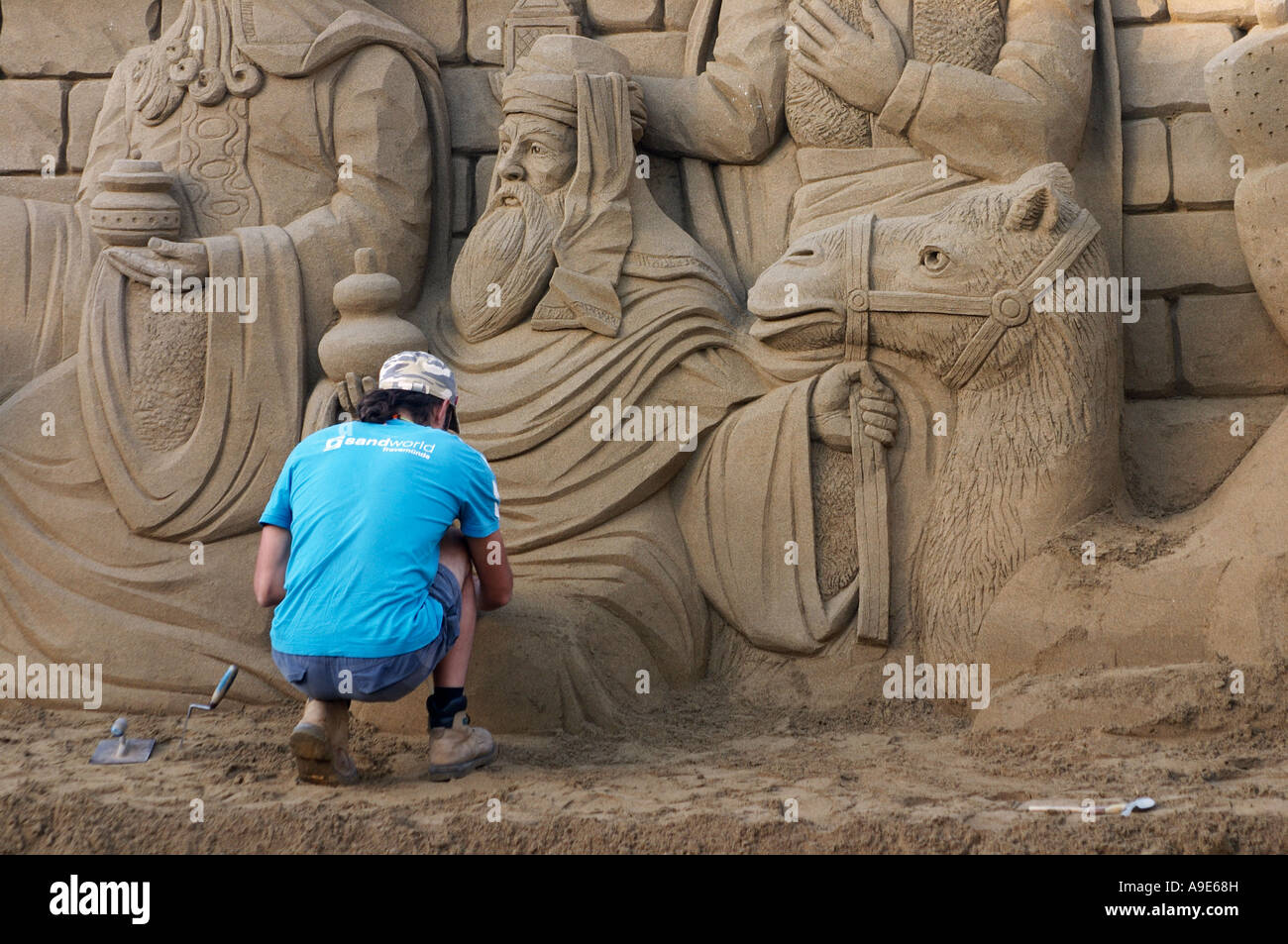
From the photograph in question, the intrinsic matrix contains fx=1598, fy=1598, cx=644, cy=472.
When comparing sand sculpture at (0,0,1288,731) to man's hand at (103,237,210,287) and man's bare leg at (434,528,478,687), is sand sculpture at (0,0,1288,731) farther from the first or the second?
man's bare leg at (434,528,478,687)

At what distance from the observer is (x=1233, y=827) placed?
11.7 feet

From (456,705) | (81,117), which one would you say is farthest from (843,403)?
(81,117)

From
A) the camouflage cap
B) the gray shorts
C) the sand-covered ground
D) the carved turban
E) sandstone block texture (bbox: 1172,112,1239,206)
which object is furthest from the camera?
sandstone block texture (bbox: 1172,112,1239,206)

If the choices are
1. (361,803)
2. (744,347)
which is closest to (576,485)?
(744,347)

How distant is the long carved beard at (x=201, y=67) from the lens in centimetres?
558

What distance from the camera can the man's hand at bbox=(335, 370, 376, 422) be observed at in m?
5.07

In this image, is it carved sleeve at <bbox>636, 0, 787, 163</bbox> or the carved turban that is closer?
the carved turban

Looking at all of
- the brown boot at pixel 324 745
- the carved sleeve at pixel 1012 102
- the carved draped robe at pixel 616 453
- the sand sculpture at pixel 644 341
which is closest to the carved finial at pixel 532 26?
the sand sculpture at pixel 644 341

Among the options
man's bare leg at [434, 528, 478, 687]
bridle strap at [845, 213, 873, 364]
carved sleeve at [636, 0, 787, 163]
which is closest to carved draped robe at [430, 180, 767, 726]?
bridle strap at [845, 213, 873, 364]

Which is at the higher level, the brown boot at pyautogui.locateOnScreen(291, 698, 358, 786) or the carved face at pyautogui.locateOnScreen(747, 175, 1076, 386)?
the carved face at pyautogui.locateOnScreen(747, 175, 1076, 386)

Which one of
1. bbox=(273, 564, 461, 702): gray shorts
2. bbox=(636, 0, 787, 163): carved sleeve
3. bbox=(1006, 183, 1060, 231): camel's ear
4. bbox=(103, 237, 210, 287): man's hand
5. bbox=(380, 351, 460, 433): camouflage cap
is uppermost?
bbox=(636, 0, 787, 163): carved sleeve

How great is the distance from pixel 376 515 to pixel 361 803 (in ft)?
2.31

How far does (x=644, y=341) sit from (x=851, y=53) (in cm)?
122

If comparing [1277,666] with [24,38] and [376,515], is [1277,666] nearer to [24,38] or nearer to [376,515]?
[376,515]
